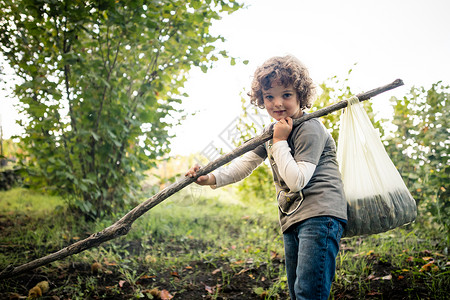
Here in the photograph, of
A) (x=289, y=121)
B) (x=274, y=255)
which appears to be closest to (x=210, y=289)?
(x=274, y=255)

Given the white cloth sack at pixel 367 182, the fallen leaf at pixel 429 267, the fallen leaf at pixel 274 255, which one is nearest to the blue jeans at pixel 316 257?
the white cloth sack at pixel 367 182

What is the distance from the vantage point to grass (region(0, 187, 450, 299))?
7.14ft

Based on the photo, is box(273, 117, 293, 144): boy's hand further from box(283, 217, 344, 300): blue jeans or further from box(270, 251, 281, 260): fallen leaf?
box(270, 251, 281, 260): fallen leaf

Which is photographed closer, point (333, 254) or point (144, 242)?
point (333, 254)

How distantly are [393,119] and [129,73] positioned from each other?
2.96 m

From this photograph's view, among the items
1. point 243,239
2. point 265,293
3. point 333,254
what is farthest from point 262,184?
point 333,254

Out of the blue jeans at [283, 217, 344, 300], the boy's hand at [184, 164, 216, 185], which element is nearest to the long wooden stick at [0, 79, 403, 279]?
the boy's hand at [184, 164, 216, 185]

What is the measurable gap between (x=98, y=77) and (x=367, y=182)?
2.36 meters

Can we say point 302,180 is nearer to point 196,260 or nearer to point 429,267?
point 429,267

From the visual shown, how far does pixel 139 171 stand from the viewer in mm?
3549

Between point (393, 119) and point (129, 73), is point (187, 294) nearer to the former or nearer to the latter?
point (129, 73)

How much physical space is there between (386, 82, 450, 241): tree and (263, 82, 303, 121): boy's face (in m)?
2.01

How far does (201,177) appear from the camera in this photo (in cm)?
180

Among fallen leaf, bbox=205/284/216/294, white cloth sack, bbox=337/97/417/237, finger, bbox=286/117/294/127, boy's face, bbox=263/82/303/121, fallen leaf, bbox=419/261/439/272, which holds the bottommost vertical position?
fallen leaf, bbox=419/261/439/272
